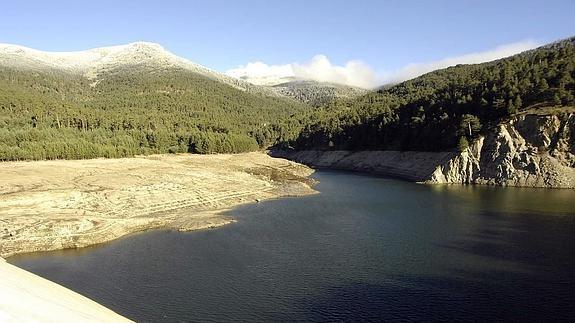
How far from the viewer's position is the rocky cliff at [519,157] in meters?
74.0

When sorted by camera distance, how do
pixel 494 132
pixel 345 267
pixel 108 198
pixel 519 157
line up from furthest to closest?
pixel 494 132 → pixel 519 157 → pixel 108 198 → pixel 345 267

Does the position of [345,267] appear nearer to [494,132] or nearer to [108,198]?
[108,198]

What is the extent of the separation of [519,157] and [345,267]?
182ft

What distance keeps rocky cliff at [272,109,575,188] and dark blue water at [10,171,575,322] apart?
1839 cm

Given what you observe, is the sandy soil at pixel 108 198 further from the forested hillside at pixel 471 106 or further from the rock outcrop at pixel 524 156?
the rock outcrop at pixel 524 156

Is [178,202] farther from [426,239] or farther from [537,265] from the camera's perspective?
[537,265]

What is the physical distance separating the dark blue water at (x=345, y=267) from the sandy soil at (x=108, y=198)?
3.09 meters

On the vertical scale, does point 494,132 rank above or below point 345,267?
above

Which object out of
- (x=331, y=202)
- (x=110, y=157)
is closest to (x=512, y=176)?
(x=331, y=202)

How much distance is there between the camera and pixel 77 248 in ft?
143

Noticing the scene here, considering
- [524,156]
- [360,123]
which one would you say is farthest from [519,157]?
[360,123]

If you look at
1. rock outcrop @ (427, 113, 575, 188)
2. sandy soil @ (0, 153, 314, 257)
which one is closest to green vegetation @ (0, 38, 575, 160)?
rock outcrop @ (427, 113, 575, 188)

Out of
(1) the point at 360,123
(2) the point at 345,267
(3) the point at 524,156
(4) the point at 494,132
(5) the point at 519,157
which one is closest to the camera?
(2) the point at 345,267

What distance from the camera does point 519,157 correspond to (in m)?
77.4
